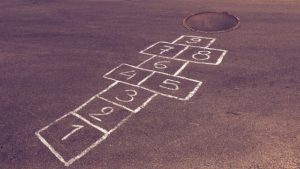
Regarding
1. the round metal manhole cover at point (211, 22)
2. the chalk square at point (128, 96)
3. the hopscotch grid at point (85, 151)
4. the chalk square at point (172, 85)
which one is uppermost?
the round metal manhole cover at point (211, 22)

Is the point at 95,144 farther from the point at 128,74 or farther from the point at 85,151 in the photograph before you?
the point at 128,74

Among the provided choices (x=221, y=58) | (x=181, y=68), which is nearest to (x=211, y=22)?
(x=221, y=58)

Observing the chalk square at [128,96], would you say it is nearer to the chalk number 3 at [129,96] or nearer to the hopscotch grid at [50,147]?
the chalk number 3 at [129,96]

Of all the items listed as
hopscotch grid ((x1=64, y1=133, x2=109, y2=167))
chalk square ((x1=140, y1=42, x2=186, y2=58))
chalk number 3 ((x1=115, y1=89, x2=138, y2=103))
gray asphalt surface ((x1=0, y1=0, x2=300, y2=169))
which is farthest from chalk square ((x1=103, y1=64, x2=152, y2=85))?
hopscotch grid ((x1=64, y1=133, x2=109, y2=167))

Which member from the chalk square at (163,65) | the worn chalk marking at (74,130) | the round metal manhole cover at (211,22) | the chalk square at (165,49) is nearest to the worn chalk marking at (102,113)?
the worn chalk marking at (74,130)

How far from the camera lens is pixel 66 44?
37.8ft

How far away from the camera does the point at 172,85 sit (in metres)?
9.03

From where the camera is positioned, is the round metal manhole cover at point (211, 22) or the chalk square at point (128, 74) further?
the round metal manhole cover at point (211, 22)

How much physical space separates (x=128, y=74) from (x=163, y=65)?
3.31 ft

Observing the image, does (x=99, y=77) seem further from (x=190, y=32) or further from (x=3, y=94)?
(x=190, y=32)

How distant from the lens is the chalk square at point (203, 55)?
9.94 meters

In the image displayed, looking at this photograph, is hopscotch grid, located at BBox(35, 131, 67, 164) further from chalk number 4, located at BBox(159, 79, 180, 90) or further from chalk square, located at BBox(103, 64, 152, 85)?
chalk number 4, located at BBox(159, 79, 180, 90)

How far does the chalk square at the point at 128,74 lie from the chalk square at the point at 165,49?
39.5 inches

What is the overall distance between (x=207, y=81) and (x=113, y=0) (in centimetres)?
731
